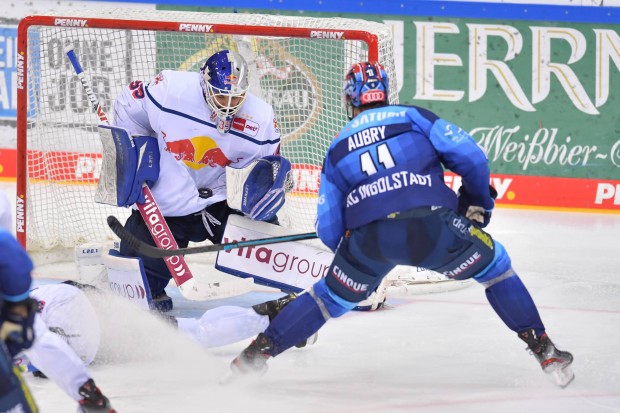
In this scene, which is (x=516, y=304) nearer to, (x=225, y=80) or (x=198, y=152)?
(x=225, y=80)

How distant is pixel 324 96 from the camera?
224 inches

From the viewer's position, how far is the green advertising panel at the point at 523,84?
23.3 ft

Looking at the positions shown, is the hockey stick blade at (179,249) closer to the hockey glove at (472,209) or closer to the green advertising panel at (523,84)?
the hockey glove at (472,209)

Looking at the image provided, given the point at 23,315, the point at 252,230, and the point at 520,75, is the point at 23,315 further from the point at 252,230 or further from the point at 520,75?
the point at 520,75

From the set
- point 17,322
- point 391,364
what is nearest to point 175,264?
point 391,364

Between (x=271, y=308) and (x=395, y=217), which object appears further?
(x=271, y=308)

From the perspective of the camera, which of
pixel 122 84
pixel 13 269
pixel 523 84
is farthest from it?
pixel 523 84

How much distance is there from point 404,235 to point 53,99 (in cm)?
284

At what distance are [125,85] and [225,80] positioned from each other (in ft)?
5.26

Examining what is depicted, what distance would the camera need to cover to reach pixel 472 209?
129 inches

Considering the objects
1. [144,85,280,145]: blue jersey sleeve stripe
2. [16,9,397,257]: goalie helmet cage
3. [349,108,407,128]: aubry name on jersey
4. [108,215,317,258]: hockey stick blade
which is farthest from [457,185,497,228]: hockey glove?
[16,9,397,257]: goalie helmet cage

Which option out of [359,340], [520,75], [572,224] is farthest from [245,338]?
[520,75]

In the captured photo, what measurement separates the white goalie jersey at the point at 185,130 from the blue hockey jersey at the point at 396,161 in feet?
3.66

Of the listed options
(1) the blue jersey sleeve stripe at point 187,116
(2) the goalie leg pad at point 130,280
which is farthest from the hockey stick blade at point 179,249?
(1) the blue jersey sleeve stripe at point 187,116
